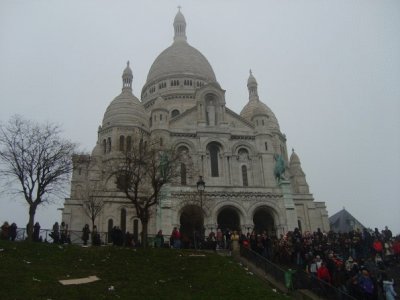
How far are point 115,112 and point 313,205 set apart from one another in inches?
1038

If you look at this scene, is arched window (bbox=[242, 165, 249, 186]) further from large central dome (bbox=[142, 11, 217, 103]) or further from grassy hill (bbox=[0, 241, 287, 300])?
grassy hill (bbox=[0, 241, 287, 300])

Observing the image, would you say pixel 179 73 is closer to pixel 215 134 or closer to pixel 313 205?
pixel 215 134

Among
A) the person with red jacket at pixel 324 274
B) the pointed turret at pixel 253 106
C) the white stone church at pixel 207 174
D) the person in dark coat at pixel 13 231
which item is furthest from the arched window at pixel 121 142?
the person with red jacket at pixel 324 274

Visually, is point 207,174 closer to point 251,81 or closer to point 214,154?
point 214,154

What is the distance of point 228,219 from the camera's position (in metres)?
41.9

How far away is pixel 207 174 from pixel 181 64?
28550 mm

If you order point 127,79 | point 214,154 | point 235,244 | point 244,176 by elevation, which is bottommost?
point 235,244

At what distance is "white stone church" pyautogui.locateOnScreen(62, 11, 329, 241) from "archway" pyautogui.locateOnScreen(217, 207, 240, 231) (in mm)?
96

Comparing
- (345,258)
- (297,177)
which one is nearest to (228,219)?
(345,258)

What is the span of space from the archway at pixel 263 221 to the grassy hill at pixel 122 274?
60.1ft

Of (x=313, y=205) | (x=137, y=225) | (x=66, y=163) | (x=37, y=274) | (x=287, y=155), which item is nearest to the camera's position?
(x=37, y=274)

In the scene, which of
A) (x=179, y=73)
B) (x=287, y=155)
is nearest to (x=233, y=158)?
(x=287, y=155)

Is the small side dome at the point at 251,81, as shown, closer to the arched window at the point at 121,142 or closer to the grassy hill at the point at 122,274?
the arched window at the point at 121,142

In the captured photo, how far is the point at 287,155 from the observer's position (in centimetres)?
6456
